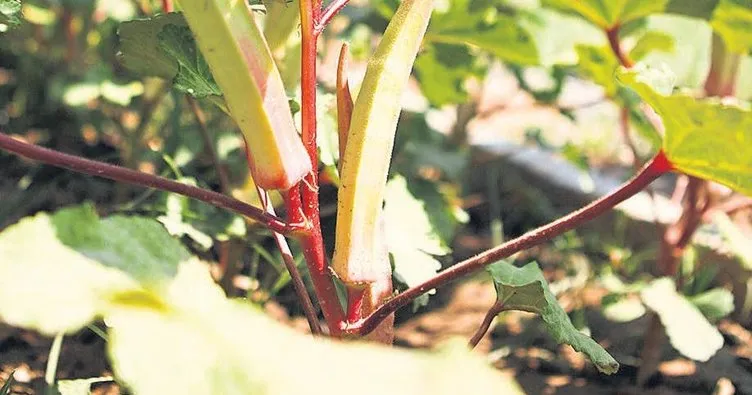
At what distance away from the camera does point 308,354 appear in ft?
1.73

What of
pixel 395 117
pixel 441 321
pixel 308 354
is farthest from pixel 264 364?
pixel 441 321

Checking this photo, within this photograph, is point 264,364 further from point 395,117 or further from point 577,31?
point 577,31

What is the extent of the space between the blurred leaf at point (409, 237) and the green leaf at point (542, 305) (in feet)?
0.59

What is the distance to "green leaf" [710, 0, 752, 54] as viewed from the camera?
1.33 metres

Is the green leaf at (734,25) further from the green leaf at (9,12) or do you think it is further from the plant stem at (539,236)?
the green leaf at (9,12)

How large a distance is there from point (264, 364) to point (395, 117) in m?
0.38

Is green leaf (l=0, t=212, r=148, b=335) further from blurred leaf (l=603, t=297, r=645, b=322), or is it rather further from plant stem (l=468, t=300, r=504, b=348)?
blurred leaf (l=603, t=297, r=645, b=322)

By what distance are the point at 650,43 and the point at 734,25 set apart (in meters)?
0.17

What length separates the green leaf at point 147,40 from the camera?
958mm

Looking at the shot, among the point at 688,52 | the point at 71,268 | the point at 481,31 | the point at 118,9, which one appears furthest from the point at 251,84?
the point at 688,52

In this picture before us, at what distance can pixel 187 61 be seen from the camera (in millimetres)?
865

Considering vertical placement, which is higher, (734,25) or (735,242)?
(734,25)

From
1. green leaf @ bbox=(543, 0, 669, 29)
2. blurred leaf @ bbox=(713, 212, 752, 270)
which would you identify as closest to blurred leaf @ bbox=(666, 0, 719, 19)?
green leaf @ bbox=(543, 0, 669, 29)

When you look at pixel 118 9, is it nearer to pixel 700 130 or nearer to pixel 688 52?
pixel 688 52
